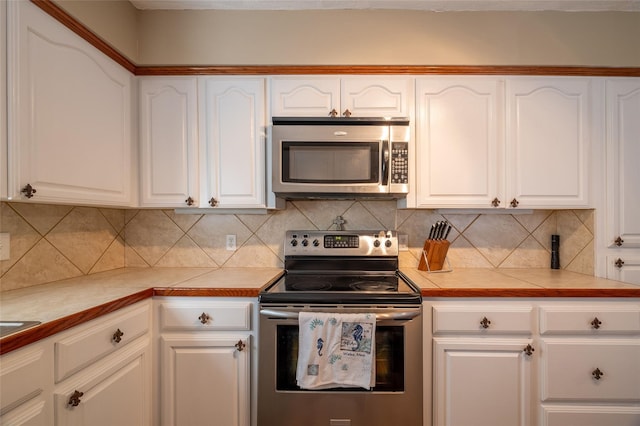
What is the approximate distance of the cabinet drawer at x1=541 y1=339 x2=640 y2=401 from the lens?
57.0 inches

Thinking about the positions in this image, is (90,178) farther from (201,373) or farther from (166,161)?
(201,373)

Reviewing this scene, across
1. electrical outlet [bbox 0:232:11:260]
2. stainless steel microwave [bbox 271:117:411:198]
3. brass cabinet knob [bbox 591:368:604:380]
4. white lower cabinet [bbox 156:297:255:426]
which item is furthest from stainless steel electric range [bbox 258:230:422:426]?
electrical outlet [bbox 0:232:11:260]

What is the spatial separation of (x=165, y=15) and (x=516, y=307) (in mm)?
2518

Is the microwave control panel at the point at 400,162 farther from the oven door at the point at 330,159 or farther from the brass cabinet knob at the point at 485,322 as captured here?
the brass cabinet knob at the point at 485,322

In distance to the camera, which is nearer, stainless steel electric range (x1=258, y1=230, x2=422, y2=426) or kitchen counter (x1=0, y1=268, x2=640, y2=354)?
kitchen counter (x1=0, y1=268, x2=640, y2=354)

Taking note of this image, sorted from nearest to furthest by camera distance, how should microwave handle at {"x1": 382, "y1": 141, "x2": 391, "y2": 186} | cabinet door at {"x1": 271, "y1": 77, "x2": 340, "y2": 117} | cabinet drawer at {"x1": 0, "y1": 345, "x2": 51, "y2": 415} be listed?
cabinet drawer at {"x1": 0, "y1": 345, "x2": 51, "y2": 415} < microwave handle at {"x1": 382, "y1": 141, "x2": 391, "y2": 186} < cabinet door at {"x1": 271, "y1": 77, "x2": 340, "y2": 117}

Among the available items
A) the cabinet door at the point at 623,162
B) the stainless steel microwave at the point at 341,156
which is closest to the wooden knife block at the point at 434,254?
the stainless steel microwave at the point at 341,156

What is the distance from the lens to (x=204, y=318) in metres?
1.47

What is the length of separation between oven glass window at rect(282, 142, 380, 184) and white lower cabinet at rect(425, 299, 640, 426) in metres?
0.84

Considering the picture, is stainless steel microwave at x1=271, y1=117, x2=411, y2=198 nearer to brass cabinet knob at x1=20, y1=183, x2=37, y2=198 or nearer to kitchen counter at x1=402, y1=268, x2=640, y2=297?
kitchen counter at x1=402, y1=268, x2=640, y2=297

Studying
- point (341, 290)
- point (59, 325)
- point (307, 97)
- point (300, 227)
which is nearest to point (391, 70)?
point (307, 97)

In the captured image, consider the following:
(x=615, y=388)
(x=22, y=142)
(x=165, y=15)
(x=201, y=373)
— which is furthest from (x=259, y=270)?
(x=615, y=388)

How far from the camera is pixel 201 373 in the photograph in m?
1.46

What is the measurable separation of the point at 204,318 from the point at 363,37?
5.87 feet
